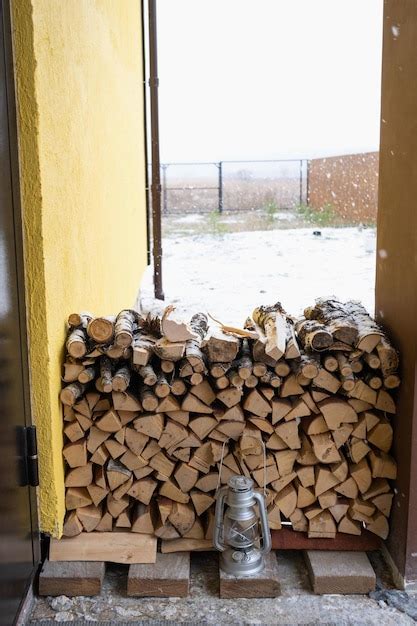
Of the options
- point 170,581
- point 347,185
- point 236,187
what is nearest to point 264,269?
point 347,185

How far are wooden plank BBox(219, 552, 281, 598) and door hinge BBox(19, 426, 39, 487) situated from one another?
73cm

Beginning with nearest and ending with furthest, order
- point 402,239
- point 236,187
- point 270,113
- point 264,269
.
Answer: point 402,239, point 264,269, point 236,187, point 270,113

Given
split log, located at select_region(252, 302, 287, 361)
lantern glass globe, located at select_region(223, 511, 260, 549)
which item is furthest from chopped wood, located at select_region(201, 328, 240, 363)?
lantern glass globe, located at select_region(223, 511, 260, 549)

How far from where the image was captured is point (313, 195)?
Result: 56.3 ft

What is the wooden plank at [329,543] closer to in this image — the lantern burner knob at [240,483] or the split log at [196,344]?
the lantern burner knob at [240,483]

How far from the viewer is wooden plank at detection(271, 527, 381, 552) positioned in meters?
2.59

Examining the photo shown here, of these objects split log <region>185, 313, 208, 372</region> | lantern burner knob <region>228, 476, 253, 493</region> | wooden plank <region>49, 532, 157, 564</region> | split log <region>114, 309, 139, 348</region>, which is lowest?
wooden plank <region>49, 532, 157, 564</region>

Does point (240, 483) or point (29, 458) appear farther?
point (240, 483)

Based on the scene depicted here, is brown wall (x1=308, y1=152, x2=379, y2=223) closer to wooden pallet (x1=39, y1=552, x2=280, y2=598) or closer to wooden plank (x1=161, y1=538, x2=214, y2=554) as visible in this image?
wooden plank (x1=161, y1=538, x2=214, y2=554)

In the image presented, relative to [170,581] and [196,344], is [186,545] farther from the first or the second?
[196,344]

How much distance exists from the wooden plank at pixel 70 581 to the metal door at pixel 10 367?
0.65 feet

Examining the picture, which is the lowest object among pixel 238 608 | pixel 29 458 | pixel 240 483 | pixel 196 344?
pixel 238 608

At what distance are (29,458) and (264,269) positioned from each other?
7737 millimetres

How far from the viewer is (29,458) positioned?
2.27 metres
